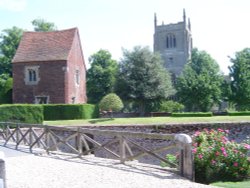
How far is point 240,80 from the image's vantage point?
156 feet

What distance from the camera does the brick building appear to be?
34.8 m

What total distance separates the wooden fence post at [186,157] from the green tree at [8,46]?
4373cm

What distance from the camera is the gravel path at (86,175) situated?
8.30 metres

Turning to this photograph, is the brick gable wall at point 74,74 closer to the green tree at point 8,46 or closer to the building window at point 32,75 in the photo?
the building window at point 32,75

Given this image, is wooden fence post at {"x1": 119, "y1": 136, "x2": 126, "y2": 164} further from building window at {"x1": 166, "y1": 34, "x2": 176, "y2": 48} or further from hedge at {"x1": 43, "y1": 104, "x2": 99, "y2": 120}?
building window at {"x1": 166, "y1": 34, "x2": 176, "y2": 48}

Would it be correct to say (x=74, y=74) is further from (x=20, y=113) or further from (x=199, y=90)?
(x=199, y=90)

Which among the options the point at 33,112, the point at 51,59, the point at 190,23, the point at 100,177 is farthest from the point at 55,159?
the point at 190,23

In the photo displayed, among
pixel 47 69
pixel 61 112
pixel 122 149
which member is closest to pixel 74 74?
pixel 47 69

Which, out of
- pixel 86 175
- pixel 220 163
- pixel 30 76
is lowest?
pixel 86 175

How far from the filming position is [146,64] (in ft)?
127

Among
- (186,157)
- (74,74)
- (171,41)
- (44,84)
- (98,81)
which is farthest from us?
(171,41)

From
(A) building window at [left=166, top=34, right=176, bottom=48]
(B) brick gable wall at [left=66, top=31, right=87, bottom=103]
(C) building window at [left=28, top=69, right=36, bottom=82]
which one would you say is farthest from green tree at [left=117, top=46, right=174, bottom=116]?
(A) building window at [left=166, top=34, right=176, bottom=48]

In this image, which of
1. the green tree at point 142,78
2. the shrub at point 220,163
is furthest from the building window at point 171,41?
the shrub at point 220,163

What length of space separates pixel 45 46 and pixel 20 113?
11202 mm
